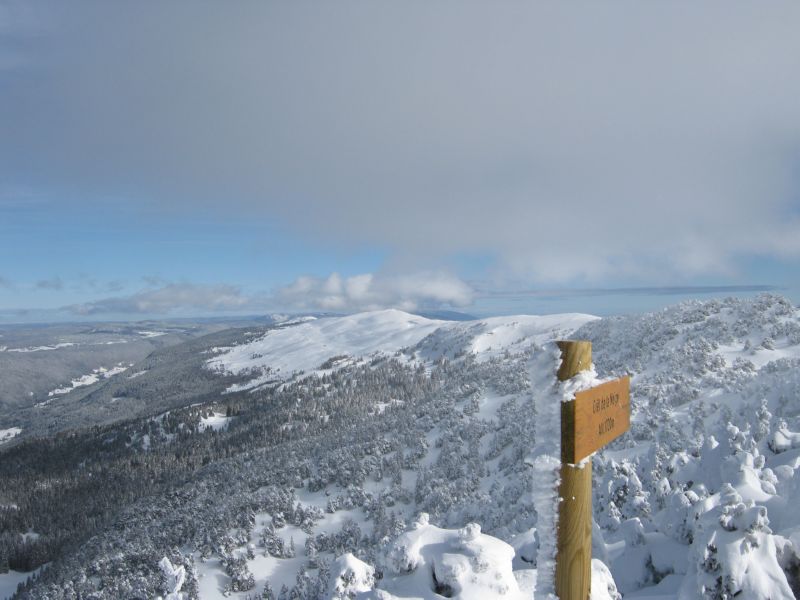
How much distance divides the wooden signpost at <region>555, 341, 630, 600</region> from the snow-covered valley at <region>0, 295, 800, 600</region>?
15 cm

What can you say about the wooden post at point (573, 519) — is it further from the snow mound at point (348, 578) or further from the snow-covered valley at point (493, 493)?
the snow mound at point (348, 578)

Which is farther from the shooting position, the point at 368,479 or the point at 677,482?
the point at 368,479

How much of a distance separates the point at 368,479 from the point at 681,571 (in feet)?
153

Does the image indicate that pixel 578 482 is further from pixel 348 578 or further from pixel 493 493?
pixel 493 493

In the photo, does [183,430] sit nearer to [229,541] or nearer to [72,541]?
[72,541]

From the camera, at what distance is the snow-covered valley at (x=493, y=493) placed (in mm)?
8828

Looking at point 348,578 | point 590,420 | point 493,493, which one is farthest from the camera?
point 493,493

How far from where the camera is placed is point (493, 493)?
115 ft

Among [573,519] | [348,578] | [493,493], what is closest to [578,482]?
[573,519]

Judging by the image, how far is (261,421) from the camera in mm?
111375

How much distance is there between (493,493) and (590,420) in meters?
35.0

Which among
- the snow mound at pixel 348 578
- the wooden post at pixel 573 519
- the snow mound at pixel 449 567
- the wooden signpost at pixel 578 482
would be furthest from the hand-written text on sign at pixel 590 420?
the snow mound at pixel 348 578

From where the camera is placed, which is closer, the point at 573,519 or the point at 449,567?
the point at 573,519

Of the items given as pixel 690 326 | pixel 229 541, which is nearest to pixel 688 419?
pixel 690 326
